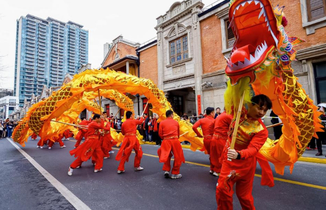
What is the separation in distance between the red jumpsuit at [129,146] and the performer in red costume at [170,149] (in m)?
0.79

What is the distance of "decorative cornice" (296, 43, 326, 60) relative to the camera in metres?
7.58

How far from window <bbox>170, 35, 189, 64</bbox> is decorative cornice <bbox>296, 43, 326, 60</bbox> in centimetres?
656

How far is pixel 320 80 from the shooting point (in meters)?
7.89

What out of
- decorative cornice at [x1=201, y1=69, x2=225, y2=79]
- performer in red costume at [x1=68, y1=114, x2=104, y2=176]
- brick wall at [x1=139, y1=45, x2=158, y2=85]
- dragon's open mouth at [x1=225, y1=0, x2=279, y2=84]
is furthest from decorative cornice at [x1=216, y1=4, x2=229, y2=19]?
dragon's open mouth at [x1=225, y1=0, x2=279, y2=84]

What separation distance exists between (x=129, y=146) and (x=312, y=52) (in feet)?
26.8

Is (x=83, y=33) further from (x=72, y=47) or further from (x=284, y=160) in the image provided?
(x=284, y=160)

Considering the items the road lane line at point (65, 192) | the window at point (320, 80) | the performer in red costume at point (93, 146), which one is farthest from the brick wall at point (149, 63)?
the road lane line at point (65, 192)

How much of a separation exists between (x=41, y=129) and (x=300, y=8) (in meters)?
10.7

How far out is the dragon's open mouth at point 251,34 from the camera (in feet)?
6.23

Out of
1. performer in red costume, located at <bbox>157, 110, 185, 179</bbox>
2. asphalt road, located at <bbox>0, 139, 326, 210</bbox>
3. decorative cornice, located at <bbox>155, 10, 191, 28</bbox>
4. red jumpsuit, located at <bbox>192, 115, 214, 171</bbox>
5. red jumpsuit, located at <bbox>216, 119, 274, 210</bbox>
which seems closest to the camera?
red jumpsuit, located at <bbox>216, 119, 274, 210</bbox>

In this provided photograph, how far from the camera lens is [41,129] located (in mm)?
4578

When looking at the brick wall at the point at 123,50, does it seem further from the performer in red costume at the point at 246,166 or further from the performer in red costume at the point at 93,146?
the performer in red costume at the point at 246,166

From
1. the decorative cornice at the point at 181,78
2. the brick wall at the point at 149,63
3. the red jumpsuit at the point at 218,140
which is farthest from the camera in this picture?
the brick wall at the point at 149,63

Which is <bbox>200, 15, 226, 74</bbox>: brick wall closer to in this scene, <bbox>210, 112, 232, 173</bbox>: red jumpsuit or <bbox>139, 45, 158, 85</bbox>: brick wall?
<bbox>139, 45, 158, 85</bbox>: brick wall
